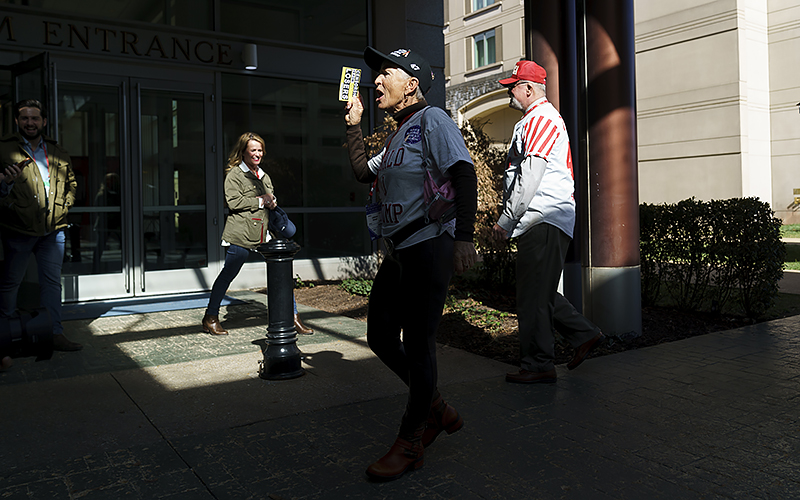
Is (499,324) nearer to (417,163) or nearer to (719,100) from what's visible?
(417,163)

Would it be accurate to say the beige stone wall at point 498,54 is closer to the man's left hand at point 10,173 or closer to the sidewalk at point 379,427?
the sidewalk at point 379,427

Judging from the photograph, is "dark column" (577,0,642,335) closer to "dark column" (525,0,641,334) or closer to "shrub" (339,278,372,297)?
"dark column" (525,0,641,334)

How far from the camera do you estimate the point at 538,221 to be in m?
4.54

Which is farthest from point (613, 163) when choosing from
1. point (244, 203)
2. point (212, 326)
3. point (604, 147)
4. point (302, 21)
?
point (302, 21)

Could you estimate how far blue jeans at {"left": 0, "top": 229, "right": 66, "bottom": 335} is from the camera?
17.6ft

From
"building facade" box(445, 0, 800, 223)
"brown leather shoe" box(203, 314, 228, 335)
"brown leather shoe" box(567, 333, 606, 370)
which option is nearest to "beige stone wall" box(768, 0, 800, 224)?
"building facade" box(445, 0, 800, 223)

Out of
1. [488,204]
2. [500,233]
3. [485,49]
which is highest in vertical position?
[485,49]

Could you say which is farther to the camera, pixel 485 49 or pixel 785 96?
pixel 485 49

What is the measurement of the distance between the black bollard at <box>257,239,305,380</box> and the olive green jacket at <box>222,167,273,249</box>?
1.23m

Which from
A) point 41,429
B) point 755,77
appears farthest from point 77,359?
point 755,77

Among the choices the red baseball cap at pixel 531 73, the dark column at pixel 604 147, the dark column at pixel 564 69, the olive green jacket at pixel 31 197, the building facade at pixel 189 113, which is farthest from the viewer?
the building facade at pixel 189 113

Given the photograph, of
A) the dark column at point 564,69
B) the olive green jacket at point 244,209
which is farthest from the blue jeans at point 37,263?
the dark column at point 564,69

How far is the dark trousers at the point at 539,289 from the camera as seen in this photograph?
454 cm

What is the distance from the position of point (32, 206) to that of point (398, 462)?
399cm
